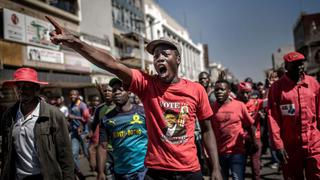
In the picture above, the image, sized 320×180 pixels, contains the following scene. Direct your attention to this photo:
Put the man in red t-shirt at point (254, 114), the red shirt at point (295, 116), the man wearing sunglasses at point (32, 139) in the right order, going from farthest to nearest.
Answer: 1. the man in red t-shirt at point (254, 114)
2. the red shirt at point (295, 116)
3. the man wearing sunglasses at point (32, 139)

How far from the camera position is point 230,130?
5.19 m

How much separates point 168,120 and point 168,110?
0.08 meters

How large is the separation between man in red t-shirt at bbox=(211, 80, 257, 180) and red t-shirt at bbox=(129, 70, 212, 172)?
2237 mm

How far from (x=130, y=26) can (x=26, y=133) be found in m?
40.8

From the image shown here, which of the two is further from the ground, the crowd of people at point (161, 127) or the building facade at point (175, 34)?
the building facade at point (175, 34)

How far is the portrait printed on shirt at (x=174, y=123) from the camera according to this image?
9.48 ft

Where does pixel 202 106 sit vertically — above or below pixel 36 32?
below

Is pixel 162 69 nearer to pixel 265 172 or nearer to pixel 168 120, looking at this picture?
pixel 168 120

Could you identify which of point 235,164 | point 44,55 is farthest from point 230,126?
point 44,55

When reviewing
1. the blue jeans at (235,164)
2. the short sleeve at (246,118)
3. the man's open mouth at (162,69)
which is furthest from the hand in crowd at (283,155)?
the man's open mouth at (162,69)

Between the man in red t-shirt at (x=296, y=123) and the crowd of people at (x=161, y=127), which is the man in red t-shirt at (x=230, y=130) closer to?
the crowd of people at (x=161, y=127)

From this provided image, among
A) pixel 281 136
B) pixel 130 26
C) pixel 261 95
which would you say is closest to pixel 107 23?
pixel 130 26

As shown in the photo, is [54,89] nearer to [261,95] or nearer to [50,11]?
[50,11]

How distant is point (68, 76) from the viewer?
26.0 m
